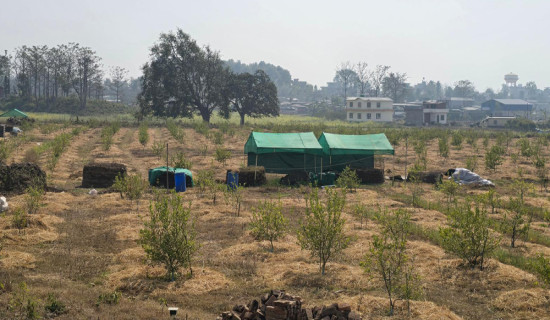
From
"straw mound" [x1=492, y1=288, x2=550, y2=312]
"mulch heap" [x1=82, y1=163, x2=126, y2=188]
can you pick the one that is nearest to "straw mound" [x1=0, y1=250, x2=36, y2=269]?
"straw mound" [x1=492, y1=288, x2=550, y2=312]

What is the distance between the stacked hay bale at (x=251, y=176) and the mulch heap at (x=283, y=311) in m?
13.2

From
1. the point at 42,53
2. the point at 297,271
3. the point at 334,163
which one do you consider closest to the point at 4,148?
the point at 334,163

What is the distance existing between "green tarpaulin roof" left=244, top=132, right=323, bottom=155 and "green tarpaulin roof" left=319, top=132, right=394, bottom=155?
42 cm

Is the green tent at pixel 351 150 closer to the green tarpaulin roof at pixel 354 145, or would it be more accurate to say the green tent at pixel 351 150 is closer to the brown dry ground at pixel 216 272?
the green tarpaulin roof at pixel 354 145

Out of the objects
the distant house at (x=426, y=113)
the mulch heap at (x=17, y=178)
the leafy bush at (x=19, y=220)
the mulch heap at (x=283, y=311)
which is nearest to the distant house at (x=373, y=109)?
the distant house at (x=426, y=113)

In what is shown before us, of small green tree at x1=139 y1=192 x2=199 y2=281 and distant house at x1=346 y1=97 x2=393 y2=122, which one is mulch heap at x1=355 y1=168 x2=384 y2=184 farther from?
distant house at x1=346 y1=97 x2=393 y2=122

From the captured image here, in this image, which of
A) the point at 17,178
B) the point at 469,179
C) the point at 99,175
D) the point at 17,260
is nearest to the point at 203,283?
the point at 17,260

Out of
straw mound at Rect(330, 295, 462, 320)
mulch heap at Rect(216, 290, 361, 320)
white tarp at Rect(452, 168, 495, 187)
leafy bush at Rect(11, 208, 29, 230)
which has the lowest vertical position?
straw mound at Rect(330, 295, 462, 320)

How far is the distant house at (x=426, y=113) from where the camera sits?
8838 cm

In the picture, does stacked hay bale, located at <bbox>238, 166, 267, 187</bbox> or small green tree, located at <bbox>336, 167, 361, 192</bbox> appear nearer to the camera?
small green tree, located at <bbox>336, 167, 361, 192</bbox>

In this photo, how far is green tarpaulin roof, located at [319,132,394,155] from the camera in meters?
23.1

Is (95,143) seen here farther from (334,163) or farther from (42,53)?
(42,53)

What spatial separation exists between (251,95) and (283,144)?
45.9m

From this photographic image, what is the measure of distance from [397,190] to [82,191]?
12.4 meters
